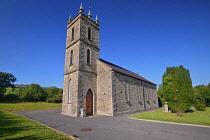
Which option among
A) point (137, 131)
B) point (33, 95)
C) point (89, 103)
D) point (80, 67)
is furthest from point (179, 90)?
point (33, 95)

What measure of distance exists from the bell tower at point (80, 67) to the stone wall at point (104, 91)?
0.77m

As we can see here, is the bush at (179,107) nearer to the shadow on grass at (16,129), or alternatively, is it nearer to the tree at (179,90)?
the tree at (179,90)

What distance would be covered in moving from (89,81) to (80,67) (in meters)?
2.64

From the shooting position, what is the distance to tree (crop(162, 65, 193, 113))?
16.7m

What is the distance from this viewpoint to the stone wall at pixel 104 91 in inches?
615

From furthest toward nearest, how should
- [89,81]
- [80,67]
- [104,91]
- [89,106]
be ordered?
[89,81], [104,91], [89,106], [80,67]

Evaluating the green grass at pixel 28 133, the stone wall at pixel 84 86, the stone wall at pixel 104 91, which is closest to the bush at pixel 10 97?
the stone wall at pixel 84 86

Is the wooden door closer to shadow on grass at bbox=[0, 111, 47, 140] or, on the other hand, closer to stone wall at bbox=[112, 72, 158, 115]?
stone wall at bbox=[112, 72, 158, 115]

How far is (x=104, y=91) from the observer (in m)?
16.6

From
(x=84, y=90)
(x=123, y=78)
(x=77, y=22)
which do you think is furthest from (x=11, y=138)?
(x=77, y=22)

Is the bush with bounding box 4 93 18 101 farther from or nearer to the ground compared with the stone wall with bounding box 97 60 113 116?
nearer to the ground

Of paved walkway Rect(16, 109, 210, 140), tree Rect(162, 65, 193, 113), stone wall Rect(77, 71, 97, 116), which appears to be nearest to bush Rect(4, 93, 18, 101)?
stone wall Rect(77, 71, 97, 116)

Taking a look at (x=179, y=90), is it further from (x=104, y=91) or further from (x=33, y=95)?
(x=33, y=95)

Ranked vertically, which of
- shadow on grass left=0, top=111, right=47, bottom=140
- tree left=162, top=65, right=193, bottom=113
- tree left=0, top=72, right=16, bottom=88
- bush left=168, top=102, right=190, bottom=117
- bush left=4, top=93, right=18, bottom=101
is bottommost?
bush left=4, top=93, right=18, bottom=101
